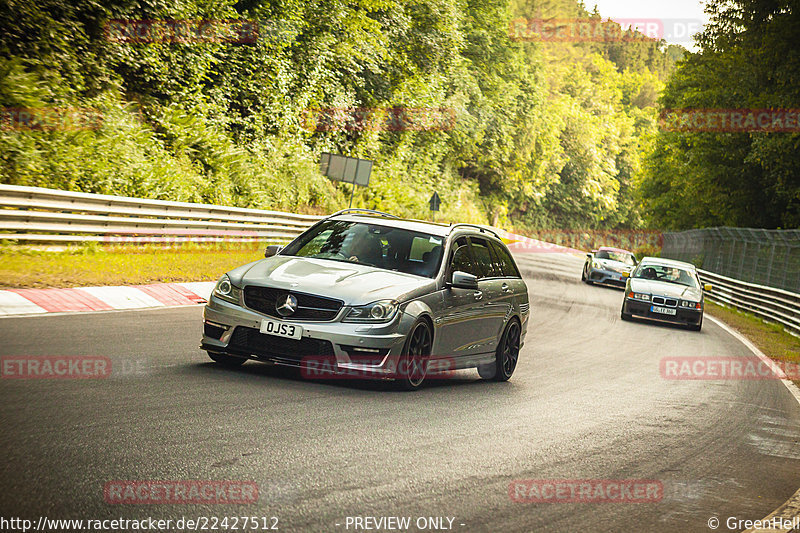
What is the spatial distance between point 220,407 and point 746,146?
38.0 metres

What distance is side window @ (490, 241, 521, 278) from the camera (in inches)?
418

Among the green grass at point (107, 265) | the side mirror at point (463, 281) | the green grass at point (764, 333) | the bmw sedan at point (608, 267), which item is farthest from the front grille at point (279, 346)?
the bmw sedan at point (608, 267)

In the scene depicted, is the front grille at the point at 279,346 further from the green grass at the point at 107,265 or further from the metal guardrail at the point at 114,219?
the metal guardrail at the point at 114,219

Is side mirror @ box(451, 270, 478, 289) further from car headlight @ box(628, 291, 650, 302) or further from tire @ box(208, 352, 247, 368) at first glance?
car headlight @ box(628, 291, 650, 302)

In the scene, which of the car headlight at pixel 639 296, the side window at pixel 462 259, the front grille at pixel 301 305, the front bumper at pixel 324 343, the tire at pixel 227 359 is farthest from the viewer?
the car headlight at pixel 639 296

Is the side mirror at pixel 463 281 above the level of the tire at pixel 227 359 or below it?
above

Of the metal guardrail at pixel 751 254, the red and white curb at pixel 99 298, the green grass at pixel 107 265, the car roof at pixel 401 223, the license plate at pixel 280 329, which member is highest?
the metal guardrail at pixel 751 254

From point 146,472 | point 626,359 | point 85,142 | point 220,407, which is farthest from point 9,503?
point 85,142

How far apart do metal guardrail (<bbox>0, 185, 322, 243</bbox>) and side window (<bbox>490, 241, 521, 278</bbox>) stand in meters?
8.03

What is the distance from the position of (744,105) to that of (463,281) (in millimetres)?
33998

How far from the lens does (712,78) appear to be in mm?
43031

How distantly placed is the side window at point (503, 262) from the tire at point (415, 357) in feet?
7.93

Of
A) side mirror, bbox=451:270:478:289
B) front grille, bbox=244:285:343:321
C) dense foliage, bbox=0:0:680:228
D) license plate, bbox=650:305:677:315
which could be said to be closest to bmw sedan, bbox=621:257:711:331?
license plate, bbox=650:305:677:315

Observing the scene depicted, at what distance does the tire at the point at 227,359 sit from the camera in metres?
8.44
